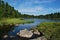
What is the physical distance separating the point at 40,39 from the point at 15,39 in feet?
13.1

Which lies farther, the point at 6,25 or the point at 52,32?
the point at 6,25

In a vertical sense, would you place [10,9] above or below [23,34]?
above

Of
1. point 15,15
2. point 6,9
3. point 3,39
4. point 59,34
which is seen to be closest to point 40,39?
point 59,34

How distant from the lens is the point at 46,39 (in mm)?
18906

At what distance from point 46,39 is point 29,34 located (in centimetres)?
469

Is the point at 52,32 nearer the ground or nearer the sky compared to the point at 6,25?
nearer the sky

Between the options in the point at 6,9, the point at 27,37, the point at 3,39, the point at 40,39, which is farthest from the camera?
the point at 6,9

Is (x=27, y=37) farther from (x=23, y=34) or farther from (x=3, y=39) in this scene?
(x=3, y=39)

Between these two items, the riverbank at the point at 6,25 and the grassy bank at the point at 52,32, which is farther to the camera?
the riverbank at the point at 6,25

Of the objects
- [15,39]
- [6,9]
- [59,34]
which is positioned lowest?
[15,39]

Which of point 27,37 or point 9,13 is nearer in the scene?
point 27,37

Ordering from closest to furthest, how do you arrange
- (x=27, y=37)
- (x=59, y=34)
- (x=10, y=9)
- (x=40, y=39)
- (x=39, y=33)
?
(x=59, y=34) → (x=40, y=39) → (x=27, y=37) → (x=39, y=33) → (x=10, y=9)

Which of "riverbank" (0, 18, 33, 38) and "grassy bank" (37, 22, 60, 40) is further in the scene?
"riverbank" (0, 18, 33, 38)

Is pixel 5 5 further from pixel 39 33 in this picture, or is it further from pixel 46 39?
pixel 46 39
